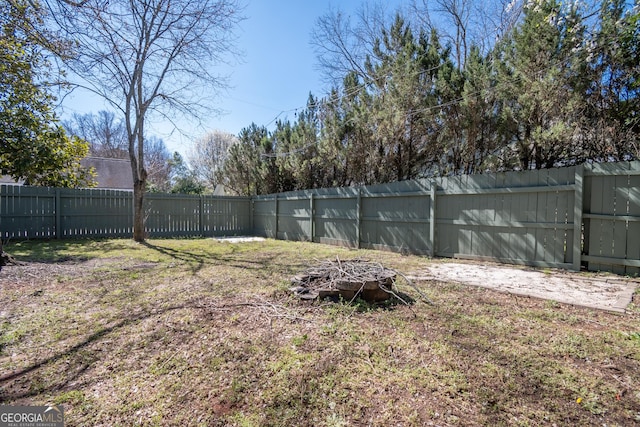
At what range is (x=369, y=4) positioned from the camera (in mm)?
10289

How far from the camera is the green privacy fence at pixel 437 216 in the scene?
13.3 ft

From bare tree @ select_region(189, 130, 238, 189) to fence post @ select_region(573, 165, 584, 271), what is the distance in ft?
66.7

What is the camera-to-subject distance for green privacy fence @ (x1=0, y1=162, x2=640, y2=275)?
4.07 metres

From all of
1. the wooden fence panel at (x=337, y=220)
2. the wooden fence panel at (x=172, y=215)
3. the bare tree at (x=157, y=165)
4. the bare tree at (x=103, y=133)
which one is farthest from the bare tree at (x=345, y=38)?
the bare tree at (x=103, y=133)

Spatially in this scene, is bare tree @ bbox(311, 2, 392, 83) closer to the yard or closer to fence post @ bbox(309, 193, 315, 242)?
fence post @ bbox(309, 193, 315, 242)

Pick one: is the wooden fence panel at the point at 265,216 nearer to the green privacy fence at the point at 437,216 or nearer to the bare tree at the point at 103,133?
the green privacy fence at the point at 437,216

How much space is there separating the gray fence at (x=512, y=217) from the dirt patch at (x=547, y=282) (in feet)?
1.16

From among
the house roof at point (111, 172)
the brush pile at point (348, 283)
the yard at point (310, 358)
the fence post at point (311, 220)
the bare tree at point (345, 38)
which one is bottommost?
the yard at point (310, 358)

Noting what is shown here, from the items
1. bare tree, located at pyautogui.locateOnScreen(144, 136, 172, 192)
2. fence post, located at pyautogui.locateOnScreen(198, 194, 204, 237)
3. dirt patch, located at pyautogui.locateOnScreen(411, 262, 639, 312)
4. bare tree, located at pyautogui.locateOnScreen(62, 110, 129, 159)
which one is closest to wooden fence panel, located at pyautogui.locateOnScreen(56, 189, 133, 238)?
fence post, located at pyautogui.locateOnScreen(198, 194, 204, 237)

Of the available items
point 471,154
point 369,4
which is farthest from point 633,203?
point 369,4

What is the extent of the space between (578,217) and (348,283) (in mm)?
3603

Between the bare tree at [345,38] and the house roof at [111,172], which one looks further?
the house roof at [111,172]

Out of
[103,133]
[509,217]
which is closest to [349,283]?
[509,217]

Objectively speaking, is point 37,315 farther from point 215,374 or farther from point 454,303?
point 454,303
